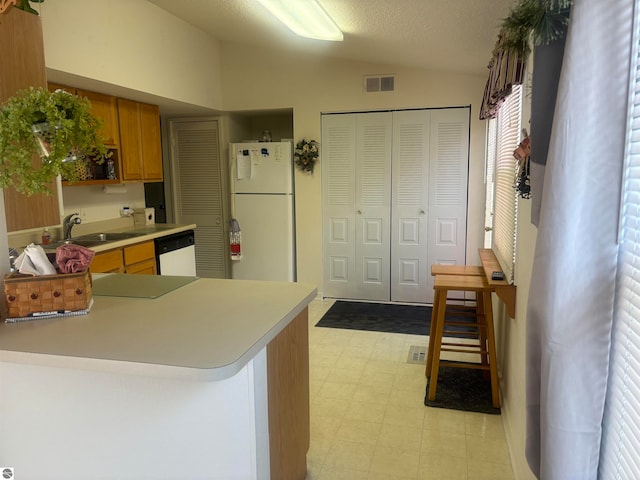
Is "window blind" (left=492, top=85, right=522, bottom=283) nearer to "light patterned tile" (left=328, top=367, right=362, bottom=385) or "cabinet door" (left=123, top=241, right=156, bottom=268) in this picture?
"light patterned tile" (left=328, top=367, right=362, bottom=385)

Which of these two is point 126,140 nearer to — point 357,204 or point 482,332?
point 357,204

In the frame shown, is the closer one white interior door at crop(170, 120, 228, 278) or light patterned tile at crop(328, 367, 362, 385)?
light patterned tile at crop(328, 367, 362, 385)

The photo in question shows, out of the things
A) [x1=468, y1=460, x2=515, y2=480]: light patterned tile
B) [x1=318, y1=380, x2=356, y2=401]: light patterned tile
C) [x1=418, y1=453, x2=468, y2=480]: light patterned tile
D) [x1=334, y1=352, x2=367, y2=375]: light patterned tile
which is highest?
[x1=334, y1=352, x2=367, y2=375]: light patterned tile

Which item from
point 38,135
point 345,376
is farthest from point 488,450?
point 38,135

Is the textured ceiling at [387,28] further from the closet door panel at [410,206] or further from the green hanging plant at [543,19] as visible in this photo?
the green hanging plant at [543,19]

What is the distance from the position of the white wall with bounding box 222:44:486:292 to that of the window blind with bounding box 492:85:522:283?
1.27m

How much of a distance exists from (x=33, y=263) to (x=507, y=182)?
94.4 inches

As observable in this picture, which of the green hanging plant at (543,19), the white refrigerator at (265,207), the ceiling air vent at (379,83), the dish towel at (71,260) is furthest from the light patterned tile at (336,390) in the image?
the ceiling air vent at (379,83)

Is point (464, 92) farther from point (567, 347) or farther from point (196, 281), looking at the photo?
point (567, 347)

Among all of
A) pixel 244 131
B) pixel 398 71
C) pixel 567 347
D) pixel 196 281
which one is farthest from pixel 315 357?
pixel 244 131

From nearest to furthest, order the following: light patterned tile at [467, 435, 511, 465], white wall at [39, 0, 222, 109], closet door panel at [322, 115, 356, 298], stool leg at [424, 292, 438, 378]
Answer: light patterned tile at [467, 435, 511, 465] → white wall at [39, 0, 222, 109] → stool leg at [424, 292, 438, 378] → closet door panel at [322, 115, 356, 298]

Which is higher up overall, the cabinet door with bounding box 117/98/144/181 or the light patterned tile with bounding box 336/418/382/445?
the cabinet door with bounding box 117/98/144/181

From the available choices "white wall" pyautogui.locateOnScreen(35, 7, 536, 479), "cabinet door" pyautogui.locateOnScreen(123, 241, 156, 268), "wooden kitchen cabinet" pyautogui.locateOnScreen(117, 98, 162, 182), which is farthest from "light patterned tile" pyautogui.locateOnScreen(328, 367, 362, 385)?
"wooden kitchen cabinet" pyautogui.locateOnScreen(117, 98, 162, 182)

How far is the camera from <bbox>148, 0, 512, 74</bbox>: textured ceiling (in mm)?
2709
